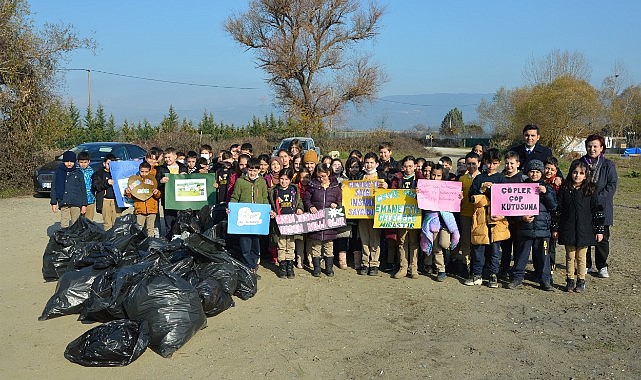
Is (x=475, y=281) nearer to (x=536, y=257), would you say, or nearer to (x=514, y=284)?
(x=514, y=284)

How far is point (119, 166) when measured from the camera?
28.9 ft

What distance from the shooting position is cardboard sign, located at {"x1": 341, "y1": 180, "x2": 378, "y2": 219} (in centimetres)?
762

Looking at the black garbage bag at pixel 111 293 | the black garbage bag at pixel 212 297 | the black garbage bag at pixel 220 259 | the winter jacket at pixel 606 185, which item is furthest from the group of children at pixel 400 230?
the black garbage bag at pixel 111 293

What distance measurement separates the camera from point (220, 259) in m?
6.61

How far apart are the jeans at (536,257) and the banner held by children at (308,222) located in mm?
2333

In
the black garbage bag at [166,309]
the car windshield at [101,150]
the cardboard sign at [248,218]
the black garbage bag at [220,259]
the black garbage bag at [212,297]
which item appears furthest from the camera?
the car windshield at [101,150]

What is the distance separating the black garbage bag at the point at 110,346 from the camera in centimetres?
470

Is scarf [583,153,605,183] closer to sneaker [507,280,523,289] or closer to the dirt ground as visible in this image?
the dirt ground

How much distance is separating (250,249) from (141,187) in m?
2.08

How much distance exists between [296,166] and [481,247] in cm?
311

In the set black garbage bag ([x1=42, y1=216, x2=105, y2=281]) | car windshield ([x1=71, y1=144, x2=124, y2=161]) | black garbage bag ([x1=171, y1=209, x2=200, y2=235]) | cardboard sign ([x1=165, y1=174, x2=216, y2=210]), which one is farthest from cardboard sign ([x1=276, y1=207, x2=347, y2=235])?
car windshield ([x1=71, y1=144, x2=124, y2=161])

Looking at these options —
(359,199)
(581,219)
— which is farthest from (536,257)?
(359,199)

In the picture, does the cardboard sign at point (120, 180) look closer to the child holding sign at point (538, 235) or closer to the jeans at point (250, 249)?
the jeans at point (250, 249)

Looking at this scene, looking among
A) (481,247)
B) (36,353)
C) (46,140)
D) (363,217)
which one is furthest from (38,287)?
(46,140)
